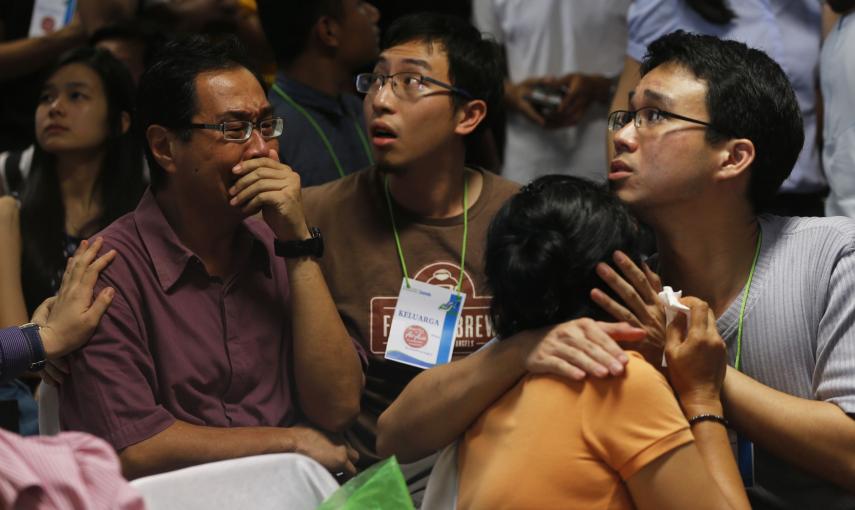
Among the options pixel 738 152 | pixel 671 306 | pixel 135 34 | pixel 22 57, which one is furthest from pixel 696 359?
pixel 22 57

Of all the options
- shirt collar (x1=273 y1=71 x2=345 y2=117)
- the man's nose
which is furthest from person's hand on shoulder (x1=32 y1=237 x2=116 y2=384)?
shirt collar (x1=273 y1=71 x2=345 y2=117)

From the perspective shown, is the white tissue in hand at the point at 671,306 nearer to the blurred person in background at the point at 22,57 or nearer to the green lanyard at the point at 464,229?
the green lanyard at the point at 464,229

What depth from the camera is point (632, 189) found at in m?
2.29

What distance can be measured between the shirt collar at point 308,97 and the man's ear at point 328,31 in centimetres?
19

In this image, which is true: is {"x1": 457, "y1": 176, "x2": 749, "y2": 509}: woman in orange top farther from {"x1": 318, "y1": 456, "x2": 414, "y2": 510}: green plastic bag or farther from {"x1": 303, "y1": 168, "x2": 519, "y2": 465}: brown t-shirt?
{"x1": 303, "y1": 168, "x2": 519, "y2": 465}: brown t-shirt

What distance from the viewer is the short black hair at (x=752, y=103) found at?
89.8 inches

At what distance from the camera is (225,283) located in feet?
7.63

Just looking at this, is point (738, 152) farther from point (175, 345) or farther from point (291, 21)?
point (291, 21)

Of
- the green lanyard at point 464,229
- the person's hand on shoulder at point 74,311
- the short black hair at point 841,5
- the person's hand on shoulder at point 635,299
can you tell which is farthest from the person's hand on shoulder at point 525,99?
the person's hand on shoulder at point 74,311

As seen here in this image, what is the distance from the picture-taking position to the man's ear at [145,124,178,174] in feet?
7.75

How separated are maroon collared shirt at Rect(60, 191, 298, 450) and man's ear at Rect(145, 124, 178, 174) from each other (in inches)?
3.0

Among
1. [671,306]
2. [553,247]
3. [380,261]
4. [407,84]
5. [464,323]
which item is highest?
[553,247]

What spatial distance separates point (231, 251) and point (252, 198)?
0.14 meters

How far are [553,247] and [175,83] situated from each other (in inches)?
39.0
